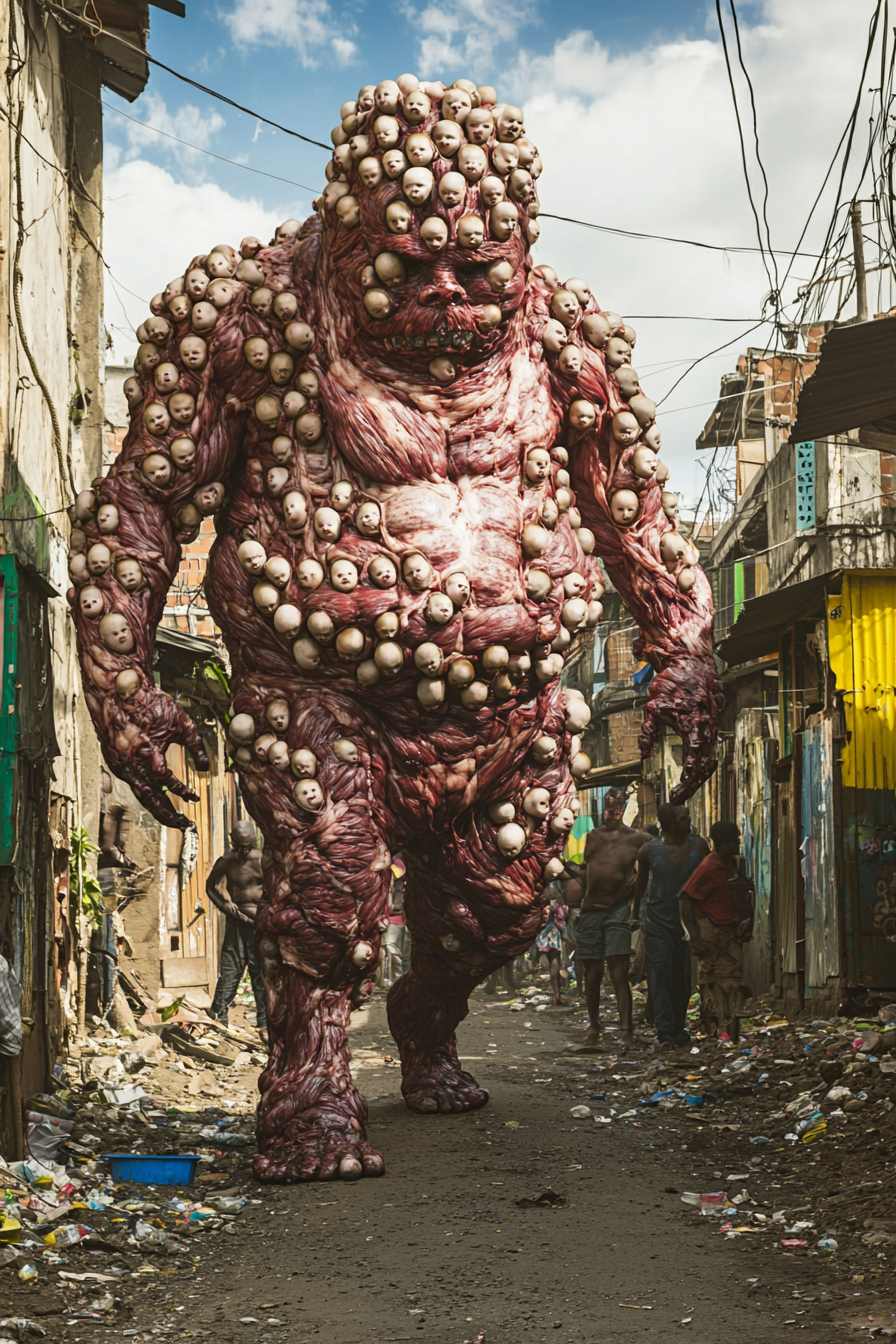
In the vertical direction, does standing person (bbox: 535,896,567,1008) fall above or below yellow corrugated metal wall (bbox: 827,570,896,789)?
below

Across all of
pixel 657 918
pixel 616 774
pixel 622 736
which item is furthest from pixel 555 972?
pixel 622 736

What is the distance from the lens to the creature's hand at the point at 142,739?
3959 millimetres

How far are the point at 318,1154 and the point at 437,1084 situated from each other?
1.06m

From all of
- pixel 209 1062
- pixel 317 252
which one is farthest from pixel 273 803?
pixel 209 1062

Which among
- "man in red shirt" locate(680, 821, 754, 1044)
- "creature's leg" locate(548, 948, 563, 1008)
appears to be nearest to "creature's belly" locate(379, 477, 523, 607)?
"man in red shirt" locate(680, 821, 754, 1044)

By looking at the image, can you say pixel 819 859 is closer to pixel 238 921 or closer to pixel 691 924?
pixel 691 924

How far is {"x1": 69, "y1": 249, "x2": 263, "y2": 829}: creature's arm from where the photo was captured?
396 cm

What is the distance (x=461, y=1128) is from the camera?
4.54 m

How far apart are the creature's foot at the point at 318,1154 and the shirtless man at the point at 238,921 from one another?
5575 mm

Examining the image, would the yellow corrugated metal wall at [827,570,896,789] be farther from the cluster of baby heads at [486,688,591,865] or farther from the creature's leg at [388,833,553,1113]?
the cluster of baby heads at [486,688,591,865]

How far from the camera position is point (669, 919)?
8.53 metres

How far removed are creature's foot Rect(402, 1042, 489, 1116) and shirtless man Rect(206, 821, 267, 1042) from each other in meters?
4.67

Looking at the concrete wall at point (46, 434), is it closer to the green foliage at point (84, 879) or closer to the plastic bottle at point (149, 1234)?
the green foliage at point (84, 879)

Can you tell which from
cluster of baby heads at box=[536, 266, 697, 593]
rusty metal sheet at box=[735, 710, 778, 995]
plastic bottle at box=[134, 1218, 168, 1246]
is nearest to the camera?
plastic bottle at box=[134, 1218, 168, 1246]
